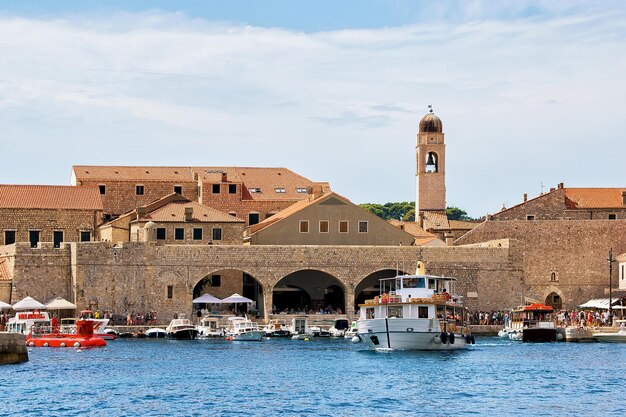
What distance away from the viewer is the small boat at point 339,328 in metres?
71.1

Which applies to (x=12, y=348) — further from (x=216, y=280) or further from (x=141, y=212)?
(x=216, y=280)

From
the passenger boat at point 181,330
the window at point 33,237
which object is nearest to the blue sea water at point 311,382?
the passenger boat at point 181,330

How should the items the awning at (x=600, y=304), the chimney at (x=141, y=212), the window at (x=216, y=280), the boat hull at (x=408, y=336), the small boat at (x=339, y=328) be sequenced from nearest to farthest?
1. the boat hull at (x=408, y=336)
2. the small boat at (x=339, y=328)
3. the chimney at (x=141, y=212)
4. the window at (x=216, y=280)
5. the awning at (x=600, y=304)

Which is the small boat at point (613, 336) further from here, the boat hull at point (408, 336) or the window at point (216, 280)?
the window at point (216, 280)

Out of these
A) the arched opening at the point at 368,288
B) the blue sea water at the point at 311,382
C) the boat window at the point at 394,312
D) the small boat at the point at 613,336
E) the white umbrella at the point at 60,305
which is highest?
the arched opening at the point at 368,288

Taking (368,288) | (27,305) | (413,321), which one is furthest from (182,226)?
(413,321)

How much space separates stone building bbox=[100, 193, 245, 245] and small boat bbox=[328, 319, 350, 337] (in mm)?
6653

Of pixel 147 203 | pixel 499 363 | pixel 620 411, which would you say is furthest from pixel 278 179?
pixel 620 411

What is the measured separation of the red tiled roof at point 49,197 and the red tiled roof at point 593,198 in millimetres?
27659

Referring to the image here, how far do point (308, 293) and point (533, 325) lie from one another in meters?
12.8

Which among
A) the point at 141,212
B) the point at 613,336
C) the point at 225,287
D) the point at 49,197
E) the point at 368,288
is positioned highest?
the point at 49,197

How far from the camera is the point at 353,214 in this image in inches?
3017

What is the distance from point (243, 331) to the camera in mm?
67938

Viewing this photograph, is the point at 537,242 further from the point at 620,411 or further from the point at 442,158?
the point at 620,411
